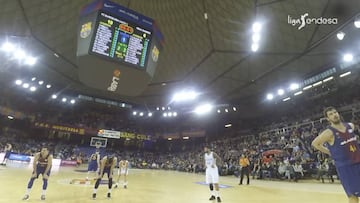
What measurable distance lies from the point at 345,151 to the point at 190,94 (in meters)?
29.2

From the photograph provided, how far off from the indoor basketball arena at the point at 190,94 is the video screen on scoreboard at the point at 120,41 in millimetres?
Answer: 40

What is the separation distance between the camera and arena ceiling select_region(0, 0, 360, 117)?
15445mm

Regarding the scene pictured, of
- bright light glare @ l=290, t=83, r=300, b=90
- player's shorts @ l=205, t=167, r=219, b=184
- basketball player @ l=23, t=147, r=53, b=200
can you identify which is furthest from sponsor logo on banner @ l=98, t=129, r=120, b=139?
player's shorts @ l=205, t=167, r=219, b=184

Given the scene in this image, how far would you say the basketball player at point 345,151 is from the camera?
3.13 metres

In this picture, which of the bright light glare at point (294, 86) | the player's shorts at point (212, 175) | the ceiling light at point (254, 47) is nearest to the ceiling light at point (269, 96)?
the bright light glare at point (294, 86)

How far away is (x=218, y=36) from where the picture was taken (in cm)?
1870

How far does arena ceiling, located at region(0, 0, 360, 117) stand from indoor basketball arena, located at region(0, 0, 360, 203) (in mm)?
105

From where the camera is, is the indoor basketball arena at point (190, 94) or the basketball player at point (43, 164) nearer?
the basketball player at point (43, 164)

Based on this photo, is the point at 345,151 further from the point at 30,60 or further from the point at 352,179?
the point at 30,60

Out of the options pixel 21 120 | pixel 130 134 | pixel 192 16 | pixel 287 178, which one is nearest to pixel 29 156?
pixel 21 120

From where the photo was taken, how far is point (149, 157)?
45.9 metres

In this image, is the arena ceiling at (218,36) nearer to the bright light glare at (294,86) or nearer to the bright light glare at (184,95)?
the bright light glare at (294,86)

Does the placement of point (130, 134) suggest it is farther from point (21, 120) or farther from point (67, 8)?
point (67, 8)

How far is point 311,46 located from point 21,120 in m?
40.6
